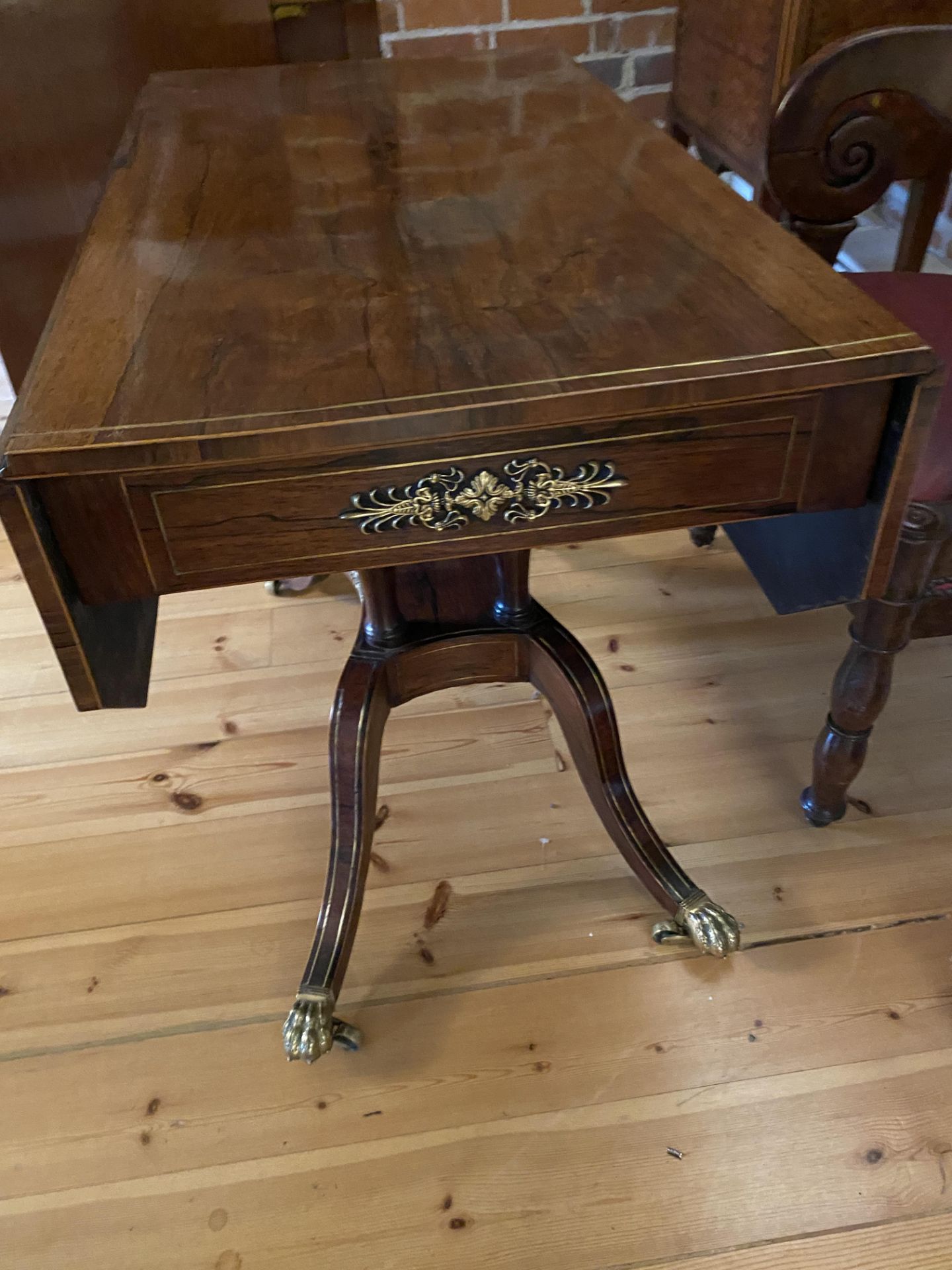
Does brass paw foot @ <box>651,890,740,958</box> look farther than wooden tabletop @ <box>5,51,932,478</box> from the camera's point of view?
Yes

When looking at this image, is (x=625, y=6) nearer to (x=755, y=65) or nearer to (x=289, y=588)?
(x=755, y=65)

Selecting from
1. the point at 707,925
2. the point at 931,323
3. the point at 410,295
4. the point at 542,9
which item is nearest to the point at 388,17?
the point at 542,9

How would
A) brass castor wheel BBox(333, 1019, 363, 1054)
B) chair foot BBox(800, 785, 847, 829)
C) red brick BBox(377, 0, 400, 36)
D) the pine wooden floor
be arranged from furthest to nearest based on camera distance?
red brick BBox(377, 0, 400, 36) < chair foot BBox(800, 785, 847, 829) < brass castor wheel BBox(333, 1019, 363, 1054) < the pine wooden floor

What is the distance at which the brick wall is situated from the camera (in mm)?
1562

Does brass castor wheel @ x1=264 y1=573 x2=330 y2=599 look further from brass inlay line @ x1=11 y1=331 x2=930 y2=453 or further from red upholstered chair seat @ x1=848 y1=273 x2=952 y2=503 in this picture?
brass inlay line @ x1=11 y1=331 x2=930 y2=453

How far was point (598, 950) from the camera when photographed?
1.05 m

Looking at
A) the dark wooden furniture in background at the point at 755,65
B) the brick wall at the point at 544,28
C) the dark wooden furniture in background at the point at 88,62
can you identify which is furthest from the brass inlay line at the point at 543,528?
the brick wall at the point at 544,28

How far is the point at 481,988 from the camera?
1022mm

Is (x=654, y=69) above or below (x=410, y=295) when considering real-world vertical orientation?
below

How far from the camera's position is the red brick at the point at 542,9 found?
1.57m

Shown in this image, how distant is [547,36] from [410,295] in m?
1.19

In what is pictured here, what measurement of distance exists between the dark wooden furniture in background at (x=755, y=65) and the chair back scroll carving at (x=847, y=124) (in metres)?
0.10

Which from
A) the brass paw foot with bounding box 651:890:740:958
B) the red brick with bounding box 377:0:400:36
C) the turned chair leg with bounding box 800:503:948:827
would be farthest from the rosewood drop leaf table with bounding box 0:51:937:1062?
the red brick with bounding box 377:0:400:36

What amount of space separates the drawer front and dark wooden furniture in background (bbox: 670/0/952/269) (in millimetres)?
639
